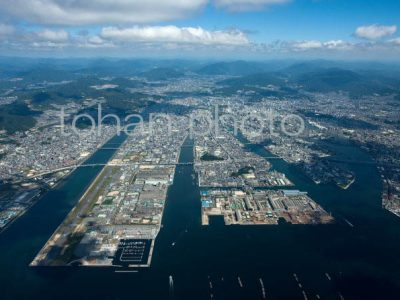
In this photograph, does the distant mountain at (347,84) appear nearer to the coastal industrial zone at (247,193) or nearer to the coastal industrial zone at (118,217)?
the coastal industrial zone at (247,193)

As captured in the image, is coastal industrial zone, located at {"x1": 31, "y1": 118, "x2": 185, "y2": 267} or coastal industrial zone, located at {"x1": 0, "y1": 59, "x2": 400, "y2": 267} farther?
coastal industrial zone, located at {"x1": 0, "y1": 59, "x2": 400, "y2": 267}

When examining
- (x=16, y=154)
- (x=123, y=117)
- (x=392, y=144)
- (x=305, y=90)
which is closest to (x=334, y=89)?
(x=305, y=90)

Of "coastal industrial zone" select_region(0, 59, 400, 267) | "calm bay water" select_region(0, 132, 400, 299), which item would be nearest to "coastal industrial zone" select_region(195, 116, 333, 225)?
"coastal industrial zone" select_region(0, 59, 400, 267)

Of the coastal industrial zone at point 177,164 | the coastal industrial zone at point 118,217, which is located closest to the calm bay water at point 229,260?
the coastal industrial zone at point 118,217

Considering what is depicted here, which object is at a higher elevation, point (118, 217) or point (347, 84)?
point (347, 84)

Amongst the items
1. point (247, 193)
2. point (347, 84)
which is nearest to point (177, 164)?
point (247, 193)

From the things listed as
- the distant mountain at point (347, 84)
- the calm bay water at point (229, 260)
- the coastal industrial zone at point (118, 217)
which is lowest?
the calm bay water at point (229, 260)

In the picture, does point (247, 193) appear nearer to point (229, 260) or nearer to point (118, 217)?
point (229, 260)

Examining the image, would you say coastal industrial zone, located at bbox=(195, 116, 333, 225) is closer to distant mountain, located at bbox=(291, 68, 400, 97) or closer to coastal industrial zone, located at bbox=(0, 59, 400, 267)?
coastal industrial zone, located at bbox=(0, 59, 400, 267)

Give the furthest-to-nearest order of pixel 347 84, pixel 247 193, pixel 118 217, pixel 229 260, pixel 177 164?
pixel 347 84, pixel 177 164, pixel 247 193, pixel 118 217, pixel 229 260
